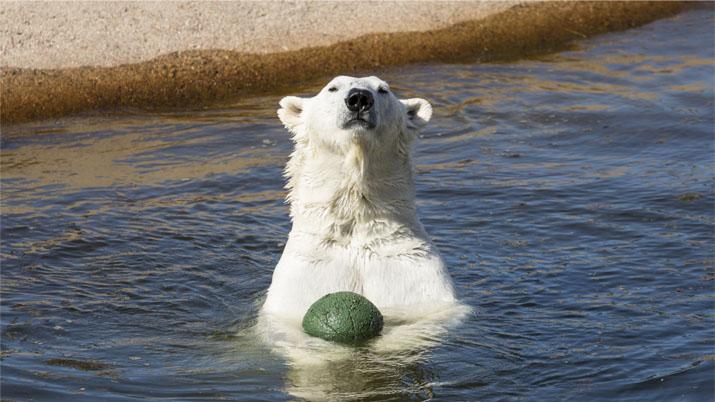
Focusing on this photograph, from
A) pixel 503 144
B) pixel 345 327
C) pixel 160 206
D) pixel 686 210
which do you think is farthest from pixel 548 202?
pixel 345 327

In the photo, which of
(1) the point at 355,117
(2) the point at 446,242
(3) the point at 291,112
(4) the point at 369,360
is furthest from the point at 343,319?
(2) the point at 446,242

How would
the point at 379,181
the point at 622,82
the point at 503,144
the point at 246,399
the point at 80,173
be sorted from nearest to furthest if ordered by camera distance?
the point at 246,399 → the point at 379,181 → the point at 80,173 → the point at 503,144 → the point at 622,82

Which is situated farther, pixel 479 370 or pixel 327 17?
pixel 327 17

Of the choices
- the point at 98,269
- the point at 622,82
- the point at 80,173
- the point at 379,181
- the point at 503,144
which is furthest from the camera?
the point at 622,82

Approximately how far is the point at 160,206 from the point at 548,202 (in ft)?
11.4

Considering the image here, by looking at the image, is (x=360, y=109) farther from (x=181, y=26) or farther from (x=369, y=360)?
(x=181, y=26)

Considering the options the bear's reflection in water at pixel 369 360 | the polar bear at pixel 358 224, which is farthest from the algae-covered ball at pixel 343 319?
the polar bear at pixel 358 224

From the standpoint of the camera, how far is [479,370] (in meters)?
7.36

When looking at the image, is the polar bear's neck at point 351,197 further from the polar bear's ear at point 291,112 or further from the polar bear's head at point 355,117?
the polar bear's ear at point 291,112

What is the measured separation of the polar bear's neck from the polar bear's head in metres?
0.10

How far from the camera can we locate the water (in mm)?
7270

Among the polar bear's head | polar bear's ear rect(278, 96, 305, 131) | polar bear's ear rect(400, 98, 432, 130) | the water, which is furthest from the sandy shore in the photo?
polar bear's ear rect(400, 98, 432, 130)

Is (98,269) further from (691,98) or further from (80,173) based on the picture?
(691,98)

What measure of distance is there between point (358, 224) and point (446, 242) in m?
2.69
